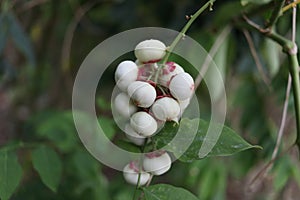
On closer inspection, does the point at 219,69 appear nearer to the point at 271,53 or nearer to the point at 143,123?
the point at 271,53

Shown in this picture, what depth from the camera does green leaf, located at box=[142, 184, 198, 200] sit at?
1.37ft

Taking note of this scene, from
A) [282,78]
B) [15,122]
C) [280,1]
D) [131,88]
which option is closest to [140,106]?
[131,88]

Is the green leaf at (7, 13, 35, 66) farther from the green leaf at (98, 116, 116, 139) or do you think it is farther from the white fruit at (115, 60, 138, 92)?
the white fruit at (115, 60, 138, 92)

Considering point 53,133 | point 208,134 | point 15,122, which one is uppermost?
point 208,134

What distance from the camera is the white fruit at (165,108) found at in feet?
1.28

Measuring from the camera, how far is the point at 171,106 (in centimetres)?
39

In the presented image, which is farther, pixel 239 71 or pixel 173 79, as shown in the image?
pixel 239 71

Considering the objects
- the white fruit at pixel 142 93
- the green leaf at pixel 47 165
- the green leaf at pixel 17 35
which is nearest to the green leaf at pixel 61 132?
the green leaf at pixel 17 35

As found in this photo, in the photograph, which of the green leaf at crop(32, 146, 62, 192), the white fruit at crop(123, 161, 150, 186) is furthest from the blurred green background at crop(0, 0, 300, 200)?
the white fruit at crop(123, 161, 150, 186)

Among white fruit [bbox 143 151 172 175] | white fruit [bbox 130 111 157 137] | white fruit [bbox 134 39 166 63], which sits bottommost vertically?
white fruit [bbox 143 151 172 175]

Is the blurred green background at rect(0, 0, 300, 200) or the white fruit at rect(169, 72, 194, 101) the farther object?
the blurred green background at rect(0, 0, 300, 200)

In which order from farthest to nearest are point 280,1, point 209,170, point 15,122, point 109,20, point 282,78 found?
point 15,122 → point 109,20 → point 209,170 → point 282,78 → point 280,1

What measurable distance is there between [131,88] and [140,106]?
15mm

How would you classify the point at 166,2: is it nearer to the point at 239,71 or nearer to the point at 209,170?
the point at 239,71
